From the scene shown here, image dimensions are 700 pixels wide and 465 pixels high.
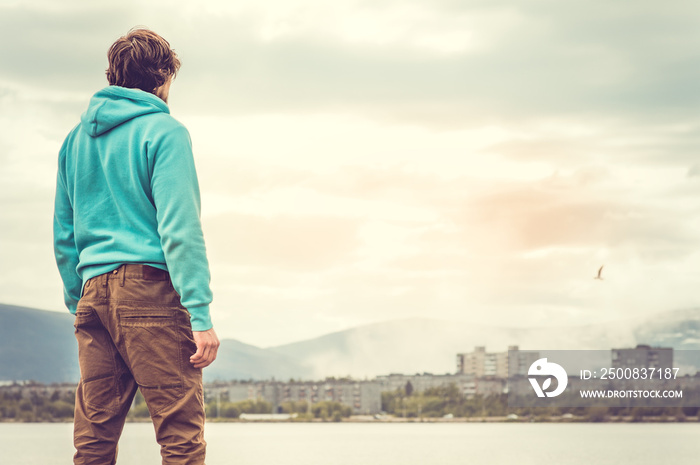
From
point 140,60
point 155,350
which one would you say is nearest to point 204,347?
point 155,350

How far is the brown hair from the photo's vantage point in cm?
275

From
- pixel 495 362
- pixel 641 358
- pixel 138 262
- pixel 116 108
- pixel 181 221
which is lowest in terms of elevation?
pixel 138 262

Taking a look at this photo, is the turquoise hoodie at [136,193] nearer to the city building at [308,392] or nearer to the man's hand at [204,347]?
the man's hand at [204,347]

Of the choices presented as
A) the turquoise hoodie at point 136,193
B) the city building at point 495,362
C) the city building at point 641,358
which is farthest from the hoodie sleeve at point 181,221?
the city building at point 495,362

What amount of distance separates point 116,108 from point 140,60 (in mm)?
170

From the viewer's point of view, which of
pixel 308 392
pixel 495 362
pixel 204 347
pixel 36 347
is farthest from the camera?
pixel 36 347

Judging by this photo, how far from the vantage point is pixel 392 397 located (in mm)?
106312

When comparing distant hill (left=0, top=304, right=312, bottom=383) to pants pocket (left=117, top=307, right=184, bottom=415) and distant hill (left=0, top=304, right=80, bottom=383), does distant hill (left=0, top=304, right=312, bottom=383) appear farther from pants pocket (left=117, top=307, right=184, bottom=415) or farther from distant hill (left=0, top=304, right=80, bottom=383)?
pants pocket (left=117, top=307, right=184, bottom=415)

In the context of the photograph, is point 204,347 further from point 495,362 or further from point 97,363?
point 495,362

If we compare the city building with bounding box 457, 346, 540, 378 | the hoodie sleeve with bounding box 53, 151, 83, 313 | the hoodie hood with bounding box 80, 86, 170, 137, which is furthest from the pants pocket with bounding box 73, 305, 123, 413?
the city building with bounding box 457, 346, 540, 378

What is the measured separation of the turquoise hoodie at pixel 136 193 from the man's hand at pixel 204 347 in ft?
0.07

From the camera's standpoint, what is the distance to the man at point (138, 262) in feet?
8.30

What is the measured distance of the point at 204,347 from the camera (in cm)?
252

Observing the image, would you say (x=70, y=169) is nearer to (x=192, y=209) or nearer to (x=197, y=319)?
(x=192, y=209)
